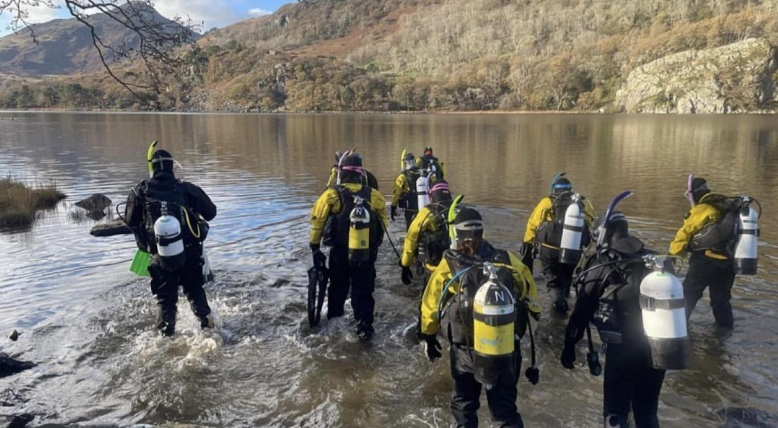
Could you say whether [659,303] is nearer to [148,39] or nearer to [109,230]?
[148,39]

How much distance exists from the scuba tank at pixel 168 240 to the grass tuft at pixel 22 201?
12072mm

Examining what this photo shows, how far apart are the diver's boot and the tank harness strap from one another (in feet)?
13.6

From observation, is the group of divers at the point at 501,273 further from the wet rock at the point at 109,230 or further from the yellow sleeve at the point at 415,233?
the wet rock at the point at 109,230

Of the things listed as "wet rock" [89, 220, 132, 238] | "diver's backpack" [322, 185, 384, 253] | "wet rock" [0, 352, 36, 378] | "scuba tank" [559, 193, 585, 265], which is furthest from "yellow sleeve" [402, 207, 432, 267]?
"wet rock" [89, 220, 132, 238]

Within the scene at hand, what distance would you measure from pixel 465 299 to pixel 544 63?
19242 cm

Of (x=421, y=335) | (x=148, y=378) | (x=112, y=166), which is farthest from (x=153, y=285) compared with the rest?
(x=112, y=166)

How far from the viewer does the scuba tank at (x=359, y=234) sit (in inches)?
267

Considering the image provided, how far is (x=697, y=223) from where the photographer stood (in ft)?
21.5

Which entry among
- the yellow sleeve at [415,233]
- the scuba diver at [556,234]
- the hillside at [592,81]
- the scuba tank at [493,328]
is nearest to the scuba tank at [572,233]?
the scuba diver at [556,234]

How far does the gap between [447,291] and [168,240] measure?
3800 mm

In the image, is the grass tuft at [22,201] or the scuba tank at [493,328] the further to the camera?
the grass tuft at [22,201]

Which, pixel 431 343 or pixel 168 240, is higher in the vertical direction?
pixel 168 240

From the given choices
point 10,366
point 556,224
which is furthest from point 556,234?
point 10,366

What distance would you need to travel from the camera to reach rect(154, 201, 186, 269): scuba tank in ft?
20.4
